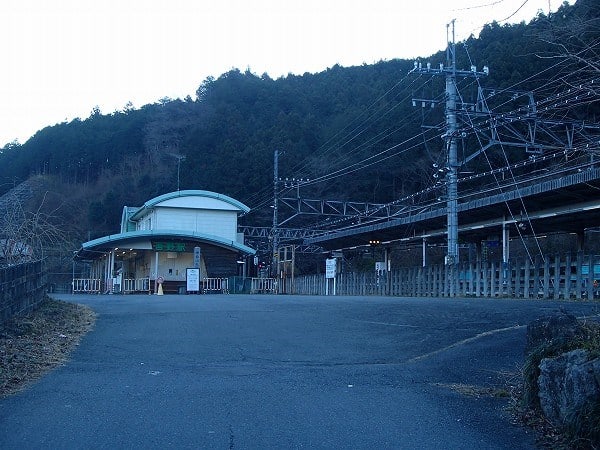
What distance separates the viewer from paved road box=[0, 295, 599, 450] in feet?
20.2

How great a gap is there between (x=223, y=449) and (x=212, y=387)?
2447 mm

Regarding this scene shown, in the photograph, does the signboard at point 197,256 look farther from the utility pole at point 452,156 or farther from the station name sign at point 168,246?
the utility pole at point 452,156

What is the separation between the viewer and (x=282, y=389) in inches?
321

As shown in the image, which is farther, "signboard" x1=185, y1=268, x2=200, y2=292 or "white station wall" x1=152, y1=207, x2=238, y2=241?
"white station wall" x1=152, y1=207, x2=238, y2=241

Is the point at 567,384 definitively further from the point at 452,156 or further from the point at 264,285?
the point at 264,285

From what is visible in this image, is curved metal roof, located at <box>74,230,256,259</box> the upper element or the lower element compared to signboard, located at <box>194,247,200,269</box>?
upper

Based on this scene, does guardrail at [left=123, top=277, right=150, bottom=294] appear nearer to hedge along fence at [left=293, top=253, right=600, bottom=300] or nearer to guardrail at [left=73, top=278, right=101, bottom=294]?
guardrail at [left=73, top=278, right=101, bottom=294]

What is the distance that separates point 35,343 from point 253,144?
6293 centimetres

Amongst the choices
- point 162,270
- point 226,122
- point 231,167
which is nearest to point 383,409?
point 162,270

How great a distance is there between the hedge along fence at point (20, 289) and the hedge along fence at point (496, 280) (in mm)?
13656

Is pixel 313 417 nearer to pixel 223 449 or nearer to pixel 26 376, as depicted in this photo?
pixel 223 449

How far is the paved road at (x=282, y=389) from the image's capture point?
6.17 m

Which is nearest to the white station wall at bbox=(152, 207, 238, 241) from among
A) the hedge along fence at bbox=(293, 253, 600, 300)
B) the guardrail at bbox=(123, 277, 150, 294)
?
the guardrail at bbox=(123, 277, 150, 294)

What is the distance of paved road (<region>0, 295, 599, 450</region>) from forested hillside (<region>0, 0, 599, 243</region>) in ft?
101
